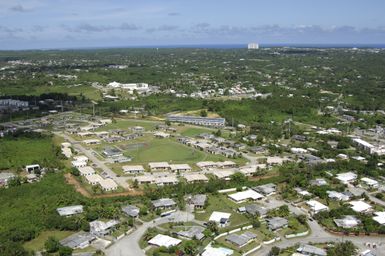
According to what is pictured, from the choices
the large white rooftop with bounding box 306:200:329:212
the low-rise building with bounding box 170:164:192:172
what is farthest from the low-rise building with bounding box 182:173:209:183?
the large white rooftop with bounding box 306:200:329:212

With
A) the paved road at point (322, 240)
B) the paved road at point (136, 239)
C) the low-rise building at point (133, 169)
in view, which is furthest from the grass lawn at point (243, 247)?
the low-rise building at point (133, 169)

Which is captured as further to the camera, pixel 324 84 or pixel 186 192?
pixel 324 84

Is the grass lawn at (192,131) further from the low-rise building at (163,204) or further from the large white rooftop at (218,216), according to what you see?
the large white rooftop at (218,216)

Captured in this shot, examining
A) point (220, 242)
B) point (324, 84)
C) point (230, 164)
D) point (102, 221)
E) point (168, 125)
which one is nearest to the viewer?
point (220, 242)

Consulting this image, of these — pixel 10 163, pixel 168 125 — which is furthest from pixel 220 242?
pixel 168 125

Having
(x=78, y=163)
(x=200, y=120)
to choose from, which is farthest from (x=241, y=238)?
(x=200, y=120)

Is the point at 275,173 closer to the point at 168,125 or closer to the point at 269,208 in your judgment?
Result: the point at 269,208

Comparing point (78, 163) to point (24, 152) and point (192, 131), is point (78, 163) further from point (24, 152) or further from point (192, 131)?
point (192, 131)
